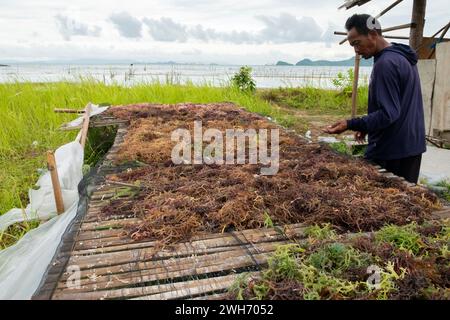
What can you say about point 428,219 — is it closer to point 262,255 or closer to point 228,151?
point 262,255

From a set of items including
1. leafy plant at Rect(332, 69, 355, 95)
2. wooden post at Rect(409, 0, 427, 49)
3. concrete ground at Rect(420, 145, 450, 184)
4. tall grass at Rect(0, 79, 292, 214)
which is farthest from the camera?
leafy plant at Rect(332, 69, 355, 95)

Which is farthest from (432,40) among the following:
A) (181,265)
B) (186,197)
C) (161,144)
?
(181,265)

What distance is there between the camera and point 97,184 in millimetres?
2969

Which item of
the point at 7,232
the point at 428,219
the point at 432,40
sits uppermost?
the point at 432,40

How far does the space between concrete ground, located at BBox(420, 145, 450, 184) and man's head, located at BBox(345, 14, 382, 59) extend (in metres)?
2.27

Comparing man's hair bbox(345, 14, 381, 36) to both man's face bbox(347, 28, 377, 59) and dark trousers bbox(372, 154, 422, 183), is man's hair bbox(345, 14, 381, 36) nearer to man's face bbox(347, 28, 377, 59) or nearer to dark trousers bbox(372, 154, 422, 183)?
man's face bbox(347, 28, 377, 59)

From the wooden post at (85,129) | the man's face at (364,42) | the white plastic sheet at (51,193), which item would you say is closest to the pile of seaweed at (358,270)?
the man's face at (364,42)

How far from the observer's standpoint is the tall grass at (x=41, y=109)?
4770 mm

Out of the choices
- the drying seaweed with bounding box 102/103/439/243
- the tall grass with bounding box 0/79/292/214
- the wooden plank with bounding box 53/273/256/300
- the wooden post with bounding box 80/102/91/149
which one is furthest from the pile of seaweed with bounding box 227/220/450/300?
the wooden post with bounding box 80/102/91/149

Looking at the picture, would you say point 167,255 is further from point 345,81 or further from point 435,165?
point 345,81

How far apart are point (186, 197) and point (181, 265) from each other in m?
0.75

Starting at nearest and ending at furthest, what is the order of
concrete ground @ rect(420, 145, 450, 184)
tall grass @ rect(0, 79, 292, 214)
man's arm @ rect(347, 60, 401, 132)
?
man's arm @ rect(347, 60, 401, 132), concrete ground @ rect(420, 145, 450, 184), tall grass @ rect(0, 79, 292, 214)

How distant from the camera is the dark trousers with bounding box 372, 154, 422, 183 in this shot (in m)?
3.18

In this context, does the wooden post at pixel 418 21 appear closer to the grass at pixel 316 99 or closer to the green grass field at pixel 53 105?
the green grass field at pixel 53 105
